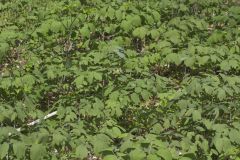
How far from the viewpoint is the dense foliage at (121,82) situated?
14.9 feet

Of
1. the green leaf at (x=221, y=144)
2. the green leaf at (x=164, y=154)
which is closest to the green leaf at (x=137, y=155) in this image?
the green leaf at (x=164, y=154)

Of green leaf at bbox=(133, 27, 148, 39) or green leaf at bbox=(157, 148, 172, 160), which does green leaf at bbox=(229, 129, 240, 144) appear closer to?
green leaf at bbox=(157, 148, 172, 160)

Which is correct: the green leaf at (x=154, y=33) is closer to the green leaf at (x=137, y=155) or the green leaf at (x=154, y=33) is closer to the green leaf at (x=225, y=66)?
the green leaf at (x=225, y=66)

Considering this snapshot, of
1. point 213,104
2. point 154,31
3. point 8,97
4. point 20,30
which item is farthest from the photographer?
point 20,30

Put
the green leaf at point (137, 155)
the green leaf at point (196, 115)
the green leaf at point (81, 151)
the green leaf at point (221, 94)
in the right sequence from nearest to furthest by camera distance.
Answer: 1. the green leaf at point (137, 155)
2. the green leaf at point (81, 151)
3. the green leaf at point (196, 115)
4. the green leaf at point (221, 94)

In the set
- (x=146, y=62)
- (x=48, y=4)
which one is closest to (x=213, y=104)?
(x=146, y=62)

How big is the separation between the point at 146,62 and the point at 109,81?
94 cm

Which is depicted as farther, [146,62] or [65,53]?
[65,53]

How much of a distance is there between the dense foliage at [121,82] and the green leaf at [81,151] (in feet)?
0.05

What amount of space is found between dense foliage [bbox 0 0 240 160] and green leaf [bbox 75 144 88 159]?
0.05 ft

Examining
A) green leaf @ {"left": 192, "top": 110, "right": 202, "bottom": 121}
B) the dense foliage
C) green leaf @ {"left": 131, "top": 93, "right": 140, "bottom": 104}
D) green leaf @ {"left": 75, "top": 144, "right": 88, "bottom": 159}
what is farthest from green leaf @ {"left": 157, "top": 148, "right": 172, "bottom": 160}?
green leaf @ {"left": 131, "top": 93, "right": 140, "bottom": 104}

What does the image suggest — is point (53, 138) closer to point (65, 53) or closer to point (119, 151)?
point (119, 151)

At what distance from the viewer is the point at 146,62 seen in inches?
275

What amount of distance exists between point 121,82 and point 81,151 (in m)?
2.12
